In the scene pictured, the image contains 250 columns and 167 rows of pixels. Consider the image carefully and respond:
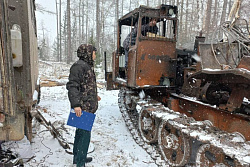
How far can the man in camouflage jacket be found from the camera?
9.04 feet

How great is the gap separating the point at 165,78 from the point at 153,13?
Answer: 149cm

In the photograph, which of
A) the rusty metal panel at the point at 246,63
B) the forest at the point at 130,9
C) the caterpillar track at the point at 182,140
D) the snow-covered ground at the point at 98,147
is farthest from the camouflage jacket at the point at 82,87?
the forest at the point at 130,9

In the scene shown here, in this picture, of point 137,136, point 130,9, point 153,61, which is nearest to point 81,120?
point 137,136

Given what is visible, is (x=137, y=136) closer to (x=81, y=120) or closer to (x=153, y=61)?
(x=153, y=61)

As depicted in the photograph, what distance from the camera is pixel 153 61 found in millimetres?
4359

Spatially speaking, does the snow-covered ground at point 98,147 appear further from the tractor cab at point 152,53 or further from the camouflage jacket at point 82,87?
the tractor cab at point 152,53

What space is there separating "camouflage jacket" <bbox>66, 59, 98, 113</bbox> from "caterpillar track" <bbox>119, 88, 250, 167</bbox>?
1.38 metres

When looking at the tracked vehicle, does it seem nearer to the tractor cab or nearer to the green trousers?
the tractor cab

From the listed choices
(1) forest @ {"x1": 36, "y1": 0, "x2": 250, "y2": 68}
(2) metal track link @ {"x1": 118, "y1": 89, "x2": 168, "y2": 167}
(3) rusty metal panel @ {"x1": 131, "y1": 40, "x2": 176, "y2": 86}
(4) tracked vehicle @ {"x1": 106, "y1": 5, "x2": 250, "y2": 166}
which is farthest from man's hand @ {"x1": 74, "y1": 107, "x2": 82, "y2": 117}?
(1) forest @ {"x1": 36, "y1": 0, "x2": 250, "y2": 68}

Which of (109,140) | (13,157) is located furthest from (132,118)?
(13,157)

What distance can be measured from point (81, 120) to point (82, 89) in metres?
0.45

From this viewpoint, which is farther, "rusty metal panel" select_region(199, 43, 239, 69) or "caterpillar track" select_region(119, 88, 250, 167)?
"rusty metal panel" select_region(199, 43, 239, 69)

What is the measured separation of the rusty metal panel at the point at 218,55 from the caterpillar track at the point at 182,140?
3.10ft

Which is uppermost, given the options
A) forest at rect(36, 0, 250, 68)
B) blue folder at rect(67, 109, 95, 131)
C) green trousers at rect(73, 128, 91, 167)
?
forest at rect(36, 0, 250, 68)
